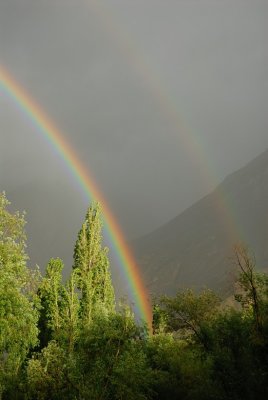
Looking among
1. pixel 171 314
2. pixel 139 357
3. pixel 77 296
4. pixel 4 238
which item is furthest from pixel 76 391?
pixel 77 296

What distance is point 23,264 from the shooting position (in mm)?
29453

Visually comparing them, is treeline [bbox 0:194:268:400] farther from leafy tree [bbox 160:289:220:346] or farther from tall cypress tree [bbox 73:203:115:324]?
tall cypress tree [bbox 73:203:115:324]

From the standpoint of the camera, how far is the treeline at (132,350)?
2694cm

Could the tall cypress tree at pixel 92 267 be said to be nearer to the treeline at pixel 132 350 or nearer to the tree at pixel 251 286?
the treeline at pixel 132 350

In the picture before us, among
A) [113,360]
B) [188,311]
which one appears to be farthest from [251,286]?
[113,360]

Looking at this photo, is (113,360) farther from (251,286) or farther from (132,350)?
(251,286)

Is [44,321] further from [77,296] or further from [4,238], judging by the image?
[4,238]

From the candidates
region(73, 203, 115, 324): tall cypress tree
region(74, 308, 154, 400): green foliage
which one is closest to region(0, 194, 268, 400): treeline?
region(74, 308, 154, 400): green foliage

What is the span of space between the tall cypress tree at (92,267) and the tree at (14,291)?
2721 cm

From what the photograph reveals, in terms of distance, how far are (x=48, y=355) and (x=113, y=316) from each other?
777 centimetres

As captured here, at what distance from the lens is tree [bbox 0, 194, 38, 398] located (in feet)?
91.0

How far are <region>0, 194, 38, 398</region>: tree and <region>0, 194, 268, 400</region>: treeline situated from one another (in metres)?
0.06

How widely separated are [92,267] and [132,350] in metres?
36.0

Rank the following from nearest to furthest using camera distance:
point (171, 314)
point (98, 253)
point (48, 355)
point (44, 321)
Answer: point (48, 355) < point (171, 314) < point (44, 321) < point (98, 253)
